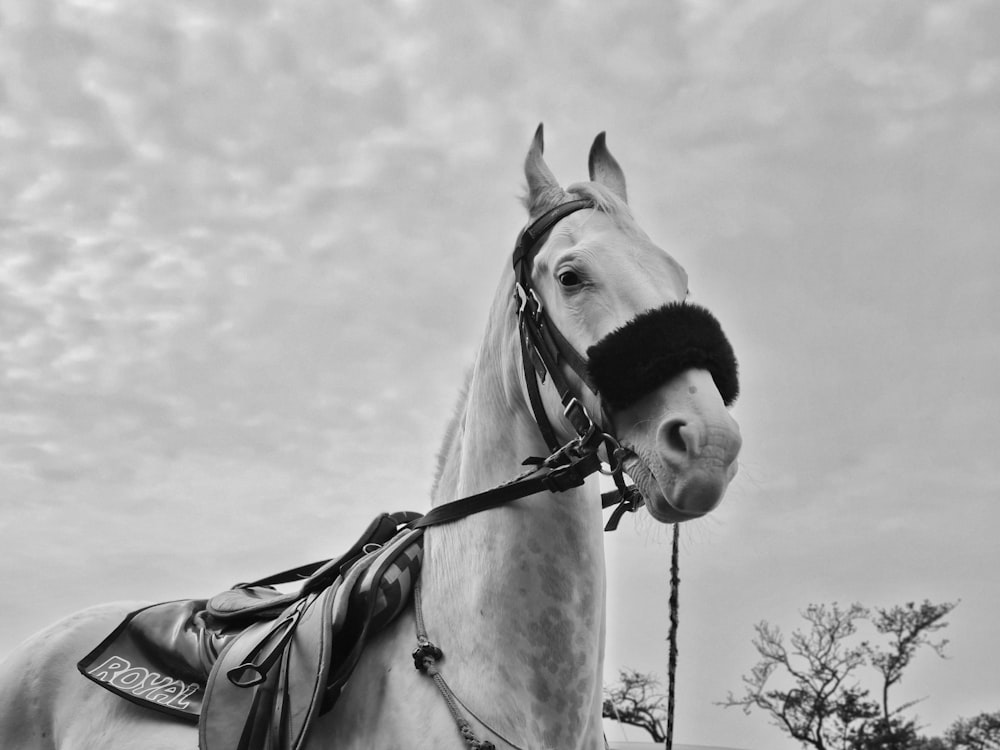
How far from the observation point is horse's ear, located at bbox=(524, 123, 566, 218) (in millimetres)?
3887

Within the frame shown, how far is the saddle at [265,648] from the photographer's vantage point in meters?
3.55

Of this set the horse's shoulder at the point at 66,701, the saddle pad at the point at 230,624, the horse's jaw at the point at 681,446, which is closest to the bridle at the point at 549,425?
the horse's jaw at the point at 681,446

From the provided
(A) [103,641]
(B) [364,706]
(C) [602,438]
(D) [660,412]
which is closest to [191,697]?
(A) [103,641]

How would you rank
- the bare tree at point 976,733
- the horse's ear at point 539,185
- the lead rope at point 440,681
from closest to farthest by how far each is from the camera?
the lead rope at point 440,681, the horse's ear at point 539,185, the bare tree at point 976,733

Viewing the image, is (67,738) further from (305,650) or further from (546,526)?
(546,526)

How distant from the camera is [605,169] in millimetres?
4352

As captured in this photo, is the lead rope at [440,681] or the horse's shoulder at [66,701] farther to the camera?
the horse's shoulder at [66,701]

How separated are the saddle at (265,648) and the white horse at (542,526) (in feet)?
0.36

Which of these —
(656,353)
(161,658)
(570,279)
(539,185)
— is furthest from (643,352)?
(161,658)

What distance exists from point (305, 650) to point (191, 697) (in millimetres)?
1011

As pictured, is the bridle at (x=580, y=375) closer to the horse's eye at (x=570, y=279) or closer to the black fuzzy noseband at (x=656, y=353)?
the black fuzzy noseband at (x=656, y=353)

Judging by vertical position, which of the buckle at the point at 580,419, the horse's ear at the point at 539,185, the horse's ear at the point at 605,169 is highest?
the horse's ear at the point at 605,169

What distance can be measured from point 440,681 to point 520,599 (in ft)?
1.35

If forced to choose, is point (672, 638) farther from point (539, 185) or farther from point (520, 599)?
point (539, 185)
